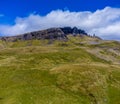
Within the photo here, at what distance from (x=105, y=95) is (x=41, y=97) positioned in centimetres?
3115

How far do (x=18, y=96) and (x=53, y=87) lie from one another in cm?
2076

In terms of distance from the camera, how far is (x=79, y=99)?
117m

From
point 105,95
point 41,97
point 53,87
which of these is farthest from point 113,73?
point 41,97

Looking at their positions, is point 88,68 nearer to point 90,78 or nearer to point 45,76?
point 90,78

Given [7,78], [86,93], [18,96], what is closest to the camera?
[18,96]

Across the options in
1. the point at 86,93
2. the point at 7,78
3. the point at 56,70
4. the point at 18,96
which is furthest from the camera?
the point at 56,70

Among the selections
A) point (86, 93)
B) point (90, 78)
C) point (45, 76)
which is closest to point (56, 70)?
point (45, 76)

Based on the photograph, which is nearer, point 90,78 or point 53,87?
point 53,87

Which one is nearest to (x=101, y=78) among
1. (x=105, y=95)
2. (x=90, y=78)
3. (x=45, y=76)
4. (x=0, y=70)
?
(x=90, y=78)

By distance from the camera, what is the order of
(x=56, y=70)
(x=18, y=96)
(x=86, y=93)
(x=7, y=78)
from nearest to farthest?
1. (x=18, y=96)
2. (x=86, y=93)
3. (x=7, y=78)
4. (x=56, y=70)

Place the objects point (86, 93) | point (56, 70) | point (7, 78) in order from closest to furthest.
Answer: point (86, 93) → point (7, 78) → point (56, 70)

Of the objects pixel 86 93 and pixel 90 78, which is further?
pixel 90 78

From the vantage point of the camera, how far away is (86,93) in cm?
12488

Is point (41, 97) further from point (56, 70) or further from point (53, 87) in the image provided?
point (56, 70)
